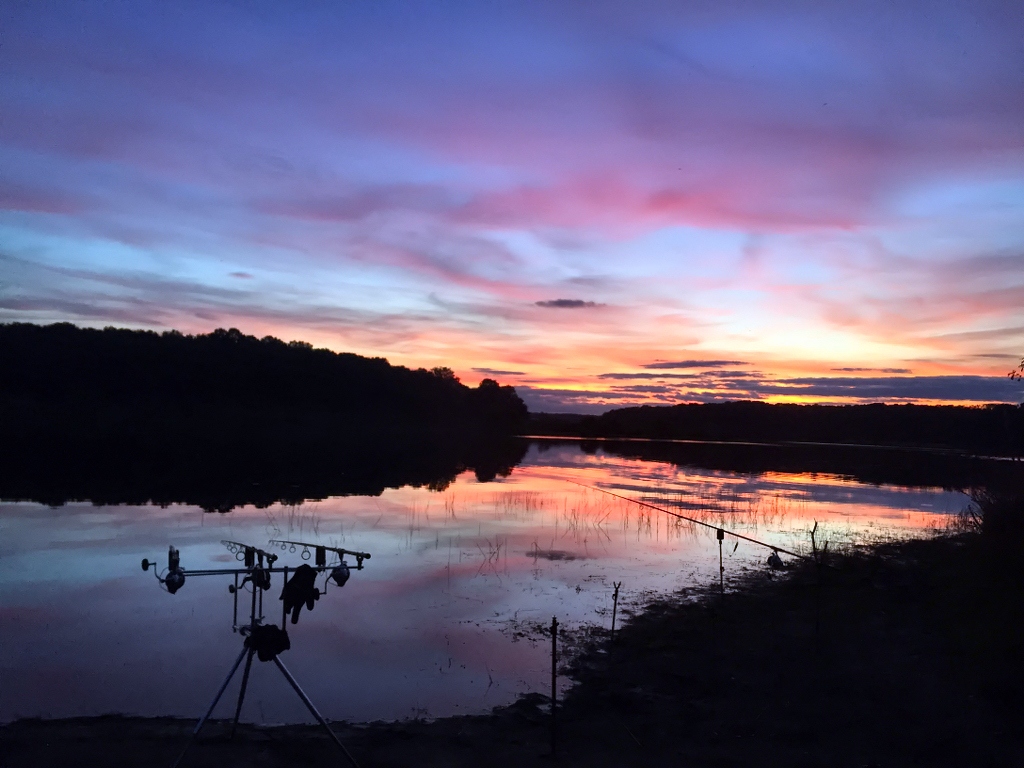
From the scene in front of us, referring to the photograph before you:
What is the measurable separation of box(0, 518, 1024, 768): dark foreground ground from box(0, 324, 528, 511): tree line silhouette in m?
20.8

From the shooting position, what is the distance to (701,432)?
6014 inches

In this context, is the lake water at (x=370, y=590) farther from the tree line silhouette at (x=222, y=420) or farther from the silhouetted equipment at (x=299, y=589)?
the tree line silhouette at (x=222, y=420)

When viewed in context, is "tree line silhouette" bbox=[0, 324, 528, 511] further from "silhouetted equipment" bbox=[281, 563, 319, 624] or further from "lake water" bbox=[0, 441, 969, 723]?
"silhouetted equipment" bbox=[281, 563, 319, 624]

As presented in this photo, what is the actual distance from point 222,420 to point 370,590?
327ft

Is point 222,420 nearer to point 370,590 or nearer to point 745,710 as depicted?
point 370,590

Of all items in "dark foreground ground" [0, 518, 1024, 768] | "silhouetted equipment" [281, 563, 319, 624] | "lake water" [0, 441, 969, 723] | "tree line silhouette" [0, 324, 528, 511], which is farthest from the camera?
"tree line silhouette" [0, 324, 528, 511]

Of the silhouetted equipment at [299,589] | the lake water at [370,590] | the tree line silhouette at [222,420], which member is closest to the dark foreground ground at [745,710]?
the lake water at [370,590]

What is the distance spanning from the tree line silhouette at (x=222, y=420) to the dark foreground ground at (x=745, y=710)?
2080cm

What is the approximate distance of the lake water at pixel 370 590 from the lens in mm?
10766

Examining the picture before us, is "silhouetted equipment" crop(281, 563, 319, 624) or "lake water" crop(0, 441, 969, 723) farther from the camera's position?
"lake water" crop(0, 441, 969, 723)

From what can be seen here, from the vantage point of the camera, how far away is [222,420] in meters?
108

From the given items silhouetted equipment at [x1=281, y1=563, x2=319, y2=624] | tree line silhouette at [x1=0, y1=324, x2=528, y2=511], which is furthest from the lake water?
tree line silhouette at [x1=0, y1=324, x2=528, y2=511]

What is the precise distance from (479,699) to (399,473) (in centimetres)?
3718

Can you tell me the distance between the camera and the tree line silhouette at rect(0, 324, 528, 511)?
36.9 m
